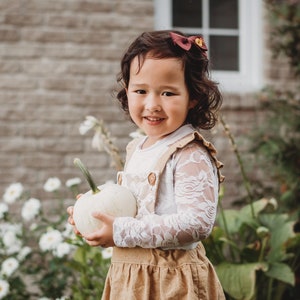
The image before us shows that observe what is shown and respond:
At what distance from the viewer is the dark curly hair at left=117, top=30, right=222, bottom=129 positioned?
1.86 metres

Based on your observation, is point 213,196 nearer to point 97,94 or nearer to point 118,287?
point 118,287

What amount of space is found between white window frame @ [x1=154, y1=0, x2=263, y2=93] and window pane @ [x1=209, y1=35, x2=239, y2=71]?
0.15 ft

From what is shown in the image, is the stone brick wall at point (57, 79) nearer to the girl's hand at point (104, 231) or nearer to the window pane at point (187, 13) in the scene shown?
the window pane at point (187, 13)

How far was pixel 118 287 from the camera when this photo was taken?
1.87 meters

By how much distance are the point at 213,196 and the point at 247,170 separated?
3.22 m

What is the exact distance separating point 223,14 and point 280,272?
2856mm

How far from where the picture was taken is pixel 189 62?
189 cm

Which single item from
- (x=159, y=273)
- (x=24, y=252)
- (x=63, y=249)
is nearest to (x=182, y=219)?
(x=159, y=273)

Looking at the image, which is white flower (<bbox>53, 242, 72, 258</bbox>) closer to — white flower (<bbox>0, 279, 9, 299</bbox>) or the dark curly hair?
white flower (<bbox>0, 279, 9, 299</bbox>)

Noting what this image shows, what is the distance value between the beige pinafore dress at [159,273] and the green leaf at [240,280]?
1211 millimetres

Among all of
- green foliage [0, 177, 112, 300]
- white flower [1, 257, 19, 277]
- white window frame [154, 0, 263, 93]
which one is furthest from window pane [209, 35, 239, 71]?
white flower [1, 257, 19, 277]

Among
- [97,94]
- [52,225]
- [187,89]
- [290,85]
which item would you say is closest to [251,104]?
[290,85]

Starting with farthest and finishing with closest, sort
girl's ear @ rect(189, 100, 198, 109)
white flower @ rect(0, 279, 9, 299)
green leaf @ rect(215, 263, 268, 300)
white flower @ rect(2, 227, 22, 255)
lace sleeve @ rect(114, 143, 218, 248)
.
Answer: white flower @ rect(2, 227, 22, 255) → white flower @ rect(0, 279, 9, 299) → green leaf @ rect(215, 263, 268, 300) → girl's ear @ rect(189, 100, 198, 109) → lace sleeve @ rect(114, 143, 218, 248)

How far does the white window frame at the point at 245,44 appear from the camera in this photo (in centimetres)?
519
